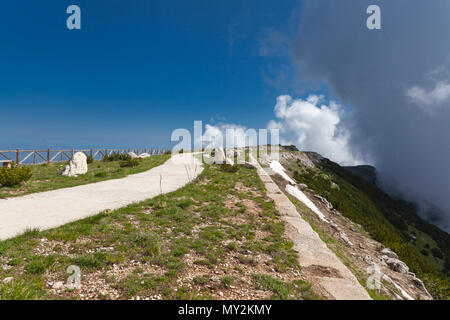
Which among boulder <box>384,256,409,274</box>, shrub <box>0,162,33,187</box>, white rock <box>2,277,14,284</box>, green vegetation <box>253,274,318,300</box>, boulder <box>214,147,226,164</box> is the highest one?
boulder <box>214,147,226,164</box>

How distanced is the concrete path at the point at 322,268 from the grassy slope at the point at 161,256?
12.5 inches

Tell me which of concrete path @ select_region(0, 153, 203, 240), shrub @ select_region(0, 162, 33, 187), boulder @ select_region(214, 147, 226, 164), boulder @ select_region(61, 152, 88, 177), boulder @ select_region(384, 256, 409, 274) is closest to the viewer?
concrete path @ select_region(0, 153, 203, 240)

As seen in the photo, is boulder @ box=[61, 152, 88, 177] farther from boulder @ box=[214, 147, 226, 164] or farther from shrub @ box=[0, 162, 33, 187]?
boulder @ box=[214, 147, 226, 164]

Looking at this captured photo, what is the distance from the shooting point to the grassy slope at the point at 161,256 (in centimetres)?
373

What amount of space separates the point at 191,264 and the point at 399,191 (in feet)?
561

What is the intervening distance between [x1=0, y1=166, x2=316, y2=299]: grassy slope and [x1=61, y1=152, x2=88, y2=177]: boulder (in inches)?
375

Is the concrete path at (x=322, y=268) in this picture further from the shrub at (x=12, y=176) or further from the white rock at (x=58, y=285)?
the shrub at (x=12, y=176)

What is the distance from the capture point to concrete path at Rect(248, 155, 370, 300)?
409 centimetres

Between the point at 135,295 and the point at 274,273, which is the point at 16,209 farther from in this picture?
the point at 274,273

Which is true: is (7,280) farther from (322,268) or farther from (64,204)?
(322,268)

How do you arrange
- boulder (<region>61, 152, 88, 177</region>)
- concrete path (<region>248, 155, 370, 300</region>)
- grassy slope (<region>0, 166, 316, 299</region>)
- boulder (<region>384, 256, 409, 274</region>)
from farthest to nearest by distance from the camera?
boulder (<region>61, 152, 88, 177</region>), boulder (<region>384, 256, 409, 274</region>), concrete path (<region>248, 155, 370, 300</region>), grassy slope (<region>0, 166, 316, 299</region>)

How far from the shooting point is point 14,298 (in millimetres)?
3008

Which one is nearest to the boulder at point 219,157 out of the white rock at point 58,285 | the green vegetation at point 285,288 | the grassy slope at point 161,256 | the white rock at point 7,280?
the grassy slope at point 161,256

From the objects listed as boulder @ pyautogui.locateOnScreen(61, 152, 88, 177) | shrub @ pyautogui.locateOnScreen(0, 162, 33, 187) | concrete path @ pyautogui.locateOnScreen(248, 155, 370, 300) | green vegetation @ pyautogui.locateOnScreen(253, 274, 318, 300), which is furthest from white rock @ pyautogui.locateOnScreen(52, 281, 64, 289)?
boulder @ pyautogui.locateOnScreen(61, 152, 88, 177)
